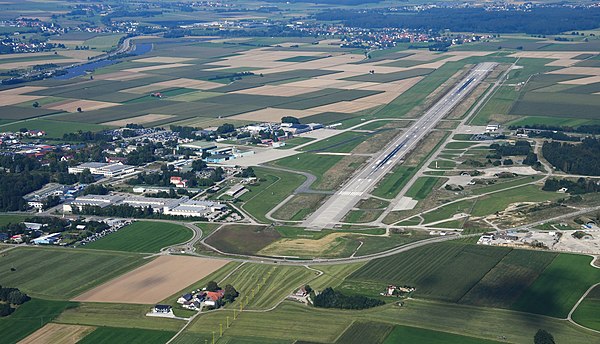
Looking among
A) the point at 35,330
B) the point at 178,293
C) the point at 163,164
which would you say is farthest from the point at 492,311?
the point at 163,164

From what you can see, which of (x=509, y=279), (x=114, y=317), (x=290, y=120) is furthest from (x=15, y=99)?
(x=509, y=279)

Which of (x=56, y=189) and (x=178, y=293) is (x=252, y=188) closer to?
(x=56, y=189)

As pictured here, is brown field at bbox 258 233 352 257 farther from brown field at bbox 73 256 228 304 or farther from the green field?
the green field

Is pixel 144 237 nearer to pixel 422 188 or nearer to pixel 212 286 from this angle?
pixel 212 286

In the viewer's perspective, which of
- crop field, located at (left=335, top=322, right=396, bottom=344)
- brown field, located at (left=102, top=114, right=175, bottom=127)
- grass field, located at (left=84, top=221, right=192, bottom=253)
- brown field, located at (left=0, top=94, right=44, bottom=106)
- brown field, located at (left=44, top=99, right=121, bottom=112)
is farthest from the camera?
brown field, located at (left=0, top=94, right=44, bottom=106)

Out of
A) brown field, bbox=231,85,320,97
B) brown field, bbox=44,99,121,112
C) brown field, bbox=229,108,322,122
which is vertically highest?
brown field, bbox=229,108,322,122

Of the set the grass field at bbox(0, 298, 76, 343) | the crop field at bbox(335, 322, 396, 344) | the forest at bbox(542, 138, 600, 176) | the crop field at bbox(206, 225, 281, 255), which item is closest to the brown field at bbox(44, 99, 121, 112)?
the crop field at bbox(206, 225, 281, 255)
